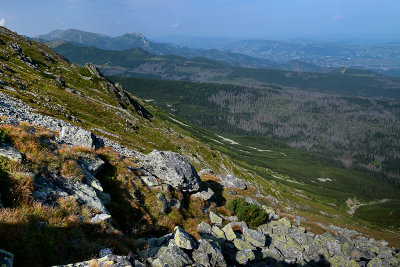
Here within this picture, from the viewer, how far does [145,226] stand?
20109 millimetres

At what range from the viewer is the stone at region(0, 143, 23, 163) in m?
14.9

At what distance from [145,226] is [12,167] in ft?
36.1

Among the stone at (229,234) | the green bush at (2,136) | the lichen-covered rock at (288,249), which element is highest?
the green bush at (2,136)

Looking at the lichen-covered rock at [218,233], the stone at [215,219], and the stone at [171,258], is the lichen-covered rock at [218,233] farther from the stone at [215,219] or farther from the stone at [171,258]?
the stone at [171,258]

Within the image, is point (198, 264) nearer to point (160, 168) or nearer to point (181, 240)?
point (181, 240)

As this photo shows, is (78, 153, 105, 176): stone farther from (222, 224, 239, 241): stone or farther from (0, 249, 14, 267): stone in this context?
(222, 224, 239, 241): stone

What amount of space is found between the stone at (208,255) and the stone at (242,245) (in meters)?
5.63

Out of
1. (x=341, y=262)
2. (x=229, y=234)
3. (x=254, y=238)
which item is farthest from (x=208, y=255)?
(x=341, y=262)

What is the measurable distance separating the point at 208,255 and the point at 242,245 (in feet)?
23.6

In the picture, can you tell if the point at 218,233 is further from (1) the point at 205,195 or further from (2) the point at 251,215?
(1) the point at 205,195

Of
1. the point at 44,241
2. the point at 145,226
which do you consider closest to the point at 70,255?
the point at 44,241

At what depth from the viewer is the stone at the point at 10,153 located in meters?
14.9

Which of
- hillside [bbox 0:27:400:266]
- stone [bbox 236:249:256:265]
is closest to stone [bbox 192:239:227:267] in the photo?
hillside [bbox 0:27:400:266]

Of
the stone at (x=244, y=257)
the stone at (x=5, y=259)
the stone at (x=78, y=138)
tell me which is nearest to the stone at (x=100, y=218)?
the stone at (x=5, y=259)
